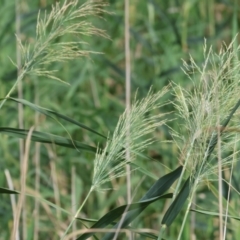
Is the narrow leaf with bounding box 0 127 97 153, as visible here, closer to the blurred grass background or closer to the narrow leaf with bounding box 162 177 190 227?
the narrow leaf with bounding box 162 177 190 227

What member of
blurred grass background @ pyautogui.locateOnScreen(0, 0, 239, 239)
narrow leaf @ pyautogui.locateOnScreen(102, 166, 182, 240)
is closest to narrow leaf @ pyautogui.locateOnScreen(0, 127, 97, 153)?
narrow leaf @ pyautogui.locateOnScreen(102, 166, 182, 240)

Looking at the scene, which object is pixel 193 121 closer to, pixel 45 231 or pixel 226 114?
pixel 226 114

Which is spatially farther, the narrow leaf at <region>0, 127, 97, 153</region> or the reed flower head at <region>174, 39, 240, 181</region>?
the narrow leaf at <region>0, 127, 97, 153</region>

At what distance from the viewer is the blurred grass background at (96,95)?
257 cm

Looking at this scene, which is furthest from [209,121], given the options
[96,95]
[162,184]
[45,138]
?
[96,95]

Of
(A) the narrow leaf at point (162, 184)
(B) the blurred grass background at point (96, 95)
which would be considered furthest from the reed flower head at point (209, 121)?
(B) the blurred grass background at point (96, 95)

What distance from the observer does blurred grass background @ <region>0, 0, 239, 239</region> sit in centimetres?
257

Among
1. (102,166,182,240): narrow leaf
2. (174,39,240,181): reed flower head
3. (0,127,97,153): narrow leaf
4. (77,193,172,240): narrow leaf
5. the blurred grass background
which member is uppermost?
(174,39,240,181): reed flower head

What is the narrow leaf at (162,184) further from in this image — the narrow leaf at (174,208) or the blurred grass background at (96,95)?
the blurred grass background at (96,95)

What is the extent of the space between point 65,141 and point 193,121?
0.23 metres

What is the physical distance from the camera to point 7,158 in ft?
8.62

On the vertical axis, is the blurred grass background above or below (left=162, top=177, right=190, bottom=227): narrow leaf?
below

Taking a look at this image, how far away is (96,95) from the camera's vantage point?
2973 millimetres

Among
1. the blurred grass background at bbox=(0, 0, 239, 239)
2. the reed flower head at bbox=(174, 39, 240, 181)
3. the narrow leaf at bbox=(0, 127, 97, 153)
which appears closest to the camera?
the reed flower head at bbox=(174, 39, 240, 181)
